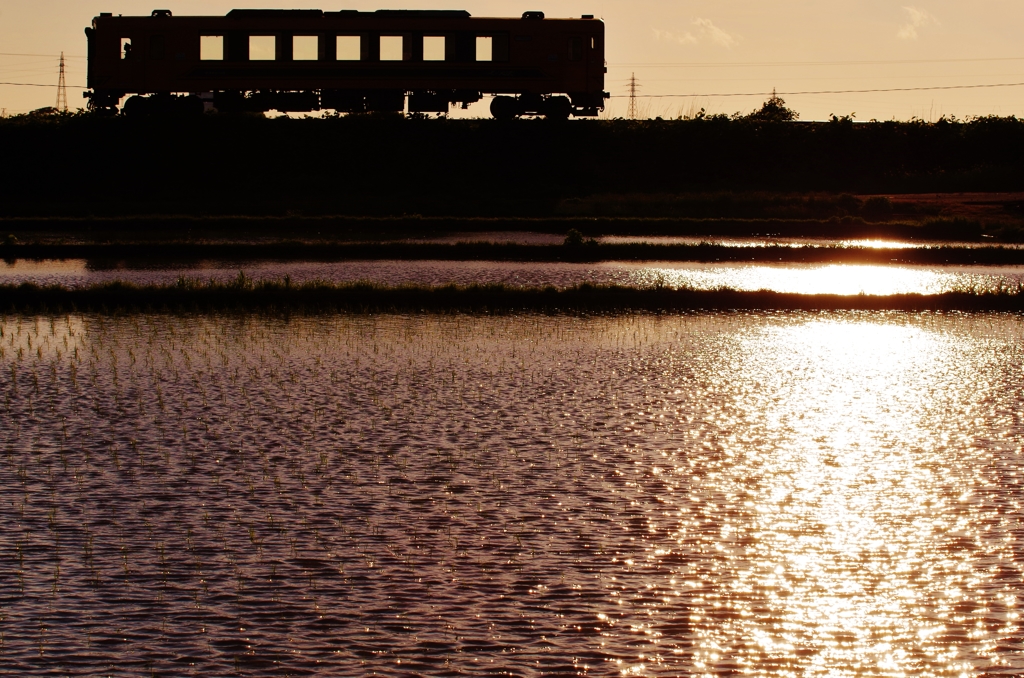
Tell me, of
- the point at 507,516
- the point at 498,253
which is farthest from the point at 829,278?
the point at 507,516

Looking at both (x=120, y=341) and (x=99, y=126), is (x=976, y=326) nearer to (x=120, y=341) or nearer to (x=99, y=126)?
(x=120, y=341)

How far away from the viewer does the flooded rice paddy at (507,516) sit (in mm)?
4777

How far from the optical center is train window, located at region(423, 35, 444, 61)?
1211 inches

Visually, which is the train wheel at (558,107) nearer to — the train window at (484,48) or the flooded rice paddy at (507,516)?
the train window at (484,48)

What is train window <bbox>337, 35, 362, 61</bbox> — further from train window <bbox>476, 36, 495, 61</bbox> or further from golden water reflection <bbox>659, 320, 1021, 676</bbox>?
golden water reflection <bbox>659, 320, 1021, 676</bbox>

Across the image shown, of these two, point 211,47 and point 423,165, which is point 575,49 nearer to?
point 423,165

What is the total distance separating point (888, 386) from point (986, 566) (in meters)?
5.16

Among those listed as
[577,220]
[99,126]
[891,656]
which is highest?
[99,126]

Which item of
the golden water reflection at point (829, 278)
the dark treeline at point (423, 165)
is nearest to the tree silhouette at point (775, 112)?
the dark treeline at point (423, 165)

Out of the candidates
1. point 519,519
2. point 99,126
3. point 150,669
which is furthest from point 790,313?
point 99,126

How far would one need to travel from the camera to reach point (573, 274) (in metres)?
20.1

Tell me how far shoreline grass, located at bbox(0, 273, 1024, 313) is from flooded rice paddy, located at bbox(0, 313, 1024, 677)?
4001 millimetres

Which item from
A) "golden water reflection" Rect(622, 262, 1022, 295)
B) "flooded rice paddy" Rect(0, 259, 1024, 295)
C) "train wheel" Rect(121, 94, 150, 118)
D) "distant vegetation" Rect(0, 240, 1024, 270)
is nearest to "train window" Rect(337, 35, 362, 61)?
"train wheel" Rect(121, 94, 150, 118)

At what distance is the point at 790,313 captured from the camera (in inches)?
637
